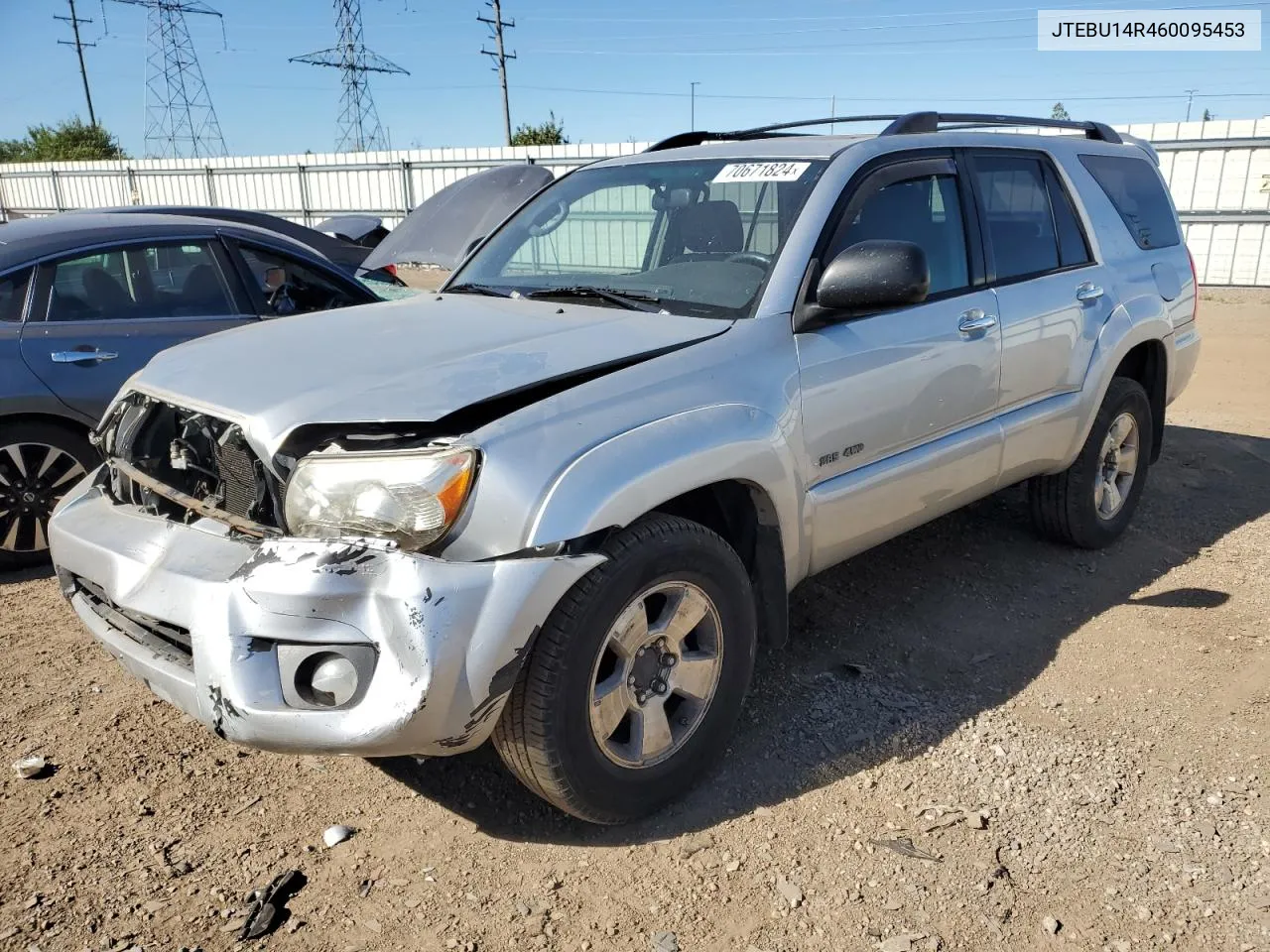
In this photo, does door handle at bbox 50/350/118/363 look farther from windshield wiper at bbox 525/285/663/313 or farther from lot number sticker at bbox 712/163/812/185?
lot number sticker at bbox 712/163/812/185

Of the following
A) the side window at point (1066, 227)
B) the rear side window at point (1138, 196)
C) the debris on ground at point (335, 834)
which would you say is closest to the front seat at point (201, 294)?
the debris on ground at point (335, 834)

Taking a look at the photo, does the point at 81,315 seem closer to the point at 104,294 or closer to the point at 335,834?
the point at 104,294

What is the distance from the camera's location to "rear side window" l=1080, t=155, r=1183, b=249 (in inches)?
188

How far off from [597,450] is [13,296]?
358cm

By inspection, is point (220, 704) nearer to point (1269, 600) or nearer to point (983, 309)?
point (983, 309)

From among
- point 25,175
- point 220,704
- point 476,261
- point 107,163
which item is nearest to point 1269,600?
point 476,261

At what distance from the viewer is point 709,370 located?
2.87 m

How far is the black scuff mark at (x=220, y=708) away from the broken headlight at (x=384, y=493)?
0.42 m

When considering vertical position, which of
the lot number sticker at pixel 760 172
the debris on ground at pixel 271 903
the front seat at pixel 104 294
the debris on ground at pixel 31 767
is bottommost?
the debris on ground at pixel 271 903

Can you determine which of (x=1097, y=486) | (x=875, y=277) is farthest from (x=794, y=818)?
(x=1097, y=486)

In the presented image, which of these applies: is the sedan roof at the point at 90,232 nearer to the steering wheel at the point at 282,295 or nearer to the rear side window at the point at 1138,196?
the steering wheel at the point at 282,295

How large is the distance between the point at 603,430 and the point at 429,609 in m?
0.63

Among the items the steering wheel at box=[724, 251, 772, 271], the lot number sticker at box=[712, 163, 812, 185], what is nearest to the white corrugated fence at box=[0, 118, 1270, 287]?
the lot number sticker at box=[712, 163, 812, 185]

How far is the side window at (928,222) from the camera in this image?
11.7ft
